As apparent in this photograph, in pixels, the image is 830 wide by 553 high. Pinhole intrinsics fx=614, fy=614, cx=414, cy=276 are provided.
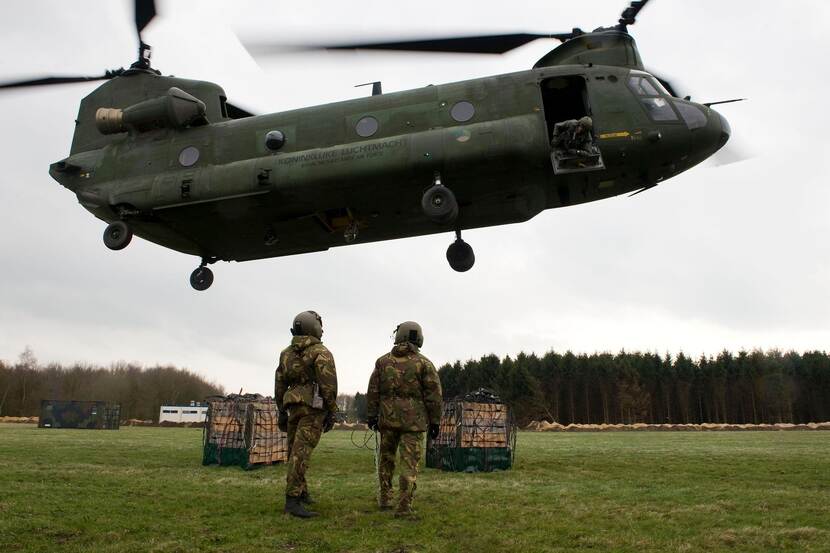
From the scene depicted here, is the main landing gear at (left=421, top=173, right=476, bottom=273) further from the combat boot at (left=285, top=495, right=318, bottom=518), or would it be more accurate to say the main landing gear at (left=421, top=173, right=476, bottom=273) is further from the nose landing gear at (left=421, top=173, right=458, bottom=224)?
the combat boot at (left=285, top=495, right=318, bottom=518)

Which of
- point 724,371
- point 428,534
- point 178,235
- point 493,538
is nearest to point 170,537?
point 428,534

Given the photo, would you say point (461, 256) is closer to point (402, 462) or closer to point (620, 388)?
point (402, 462)

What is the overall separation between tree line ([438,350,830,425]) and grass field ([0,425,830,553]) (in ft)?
214

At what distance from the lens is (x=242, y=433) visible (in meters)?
12.3

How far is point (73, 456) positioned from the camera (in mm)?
13188

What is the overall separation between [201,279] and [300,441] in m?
8.19

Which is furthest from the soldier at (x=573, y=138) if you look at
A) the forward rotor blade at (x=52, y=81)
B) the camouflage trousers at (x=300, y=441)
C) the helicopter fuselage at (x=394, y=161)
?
the forward rotor blade at (x=52, y=81)

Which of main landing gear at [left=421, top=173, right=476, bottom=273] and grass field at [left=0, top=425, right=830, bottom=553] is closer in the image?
grass field at [left=0, top=425, right=830, bottom=553]

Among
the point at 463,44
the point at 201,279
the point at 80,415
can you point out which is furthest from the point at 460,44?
the point at 80,415

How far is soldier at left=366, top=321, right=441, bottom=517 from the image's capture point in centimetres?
733

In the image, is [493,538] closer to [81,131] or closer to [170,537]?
[170,537]

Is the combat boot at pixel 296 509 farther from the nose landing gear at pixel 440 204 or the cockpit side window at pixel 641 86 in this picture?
the cockpit side window at pixel 641 86

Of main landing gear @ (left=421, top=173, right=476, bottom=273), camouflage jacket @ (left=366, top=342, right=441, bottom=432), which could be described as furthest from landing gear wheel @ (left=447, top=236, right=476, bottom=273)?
camouflage jacket @ (left=366, top=342, right=441, bottom=432)

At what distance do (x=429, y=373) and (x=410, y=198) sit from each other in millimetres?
4975
